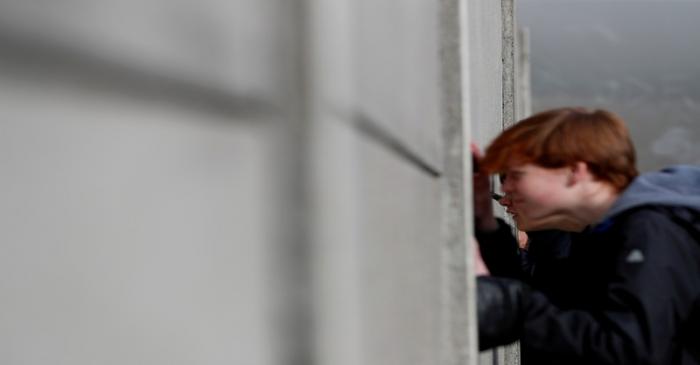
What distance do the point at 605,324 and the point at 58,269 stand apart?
168 centimetres

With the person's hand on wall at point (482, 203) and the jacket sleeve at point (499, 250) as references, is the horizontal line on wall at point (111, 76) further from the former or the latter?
the jacket sleeve at point (499, 250)

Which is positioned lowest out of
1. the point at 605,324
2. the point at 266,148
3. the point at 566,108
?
the point at 605,324

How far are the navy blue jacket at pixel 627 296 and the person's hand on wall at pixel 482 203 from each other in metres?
0.31

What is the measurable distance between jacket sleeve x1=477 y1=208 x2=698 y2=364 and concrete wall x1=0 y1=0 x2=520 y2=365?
1174 mm

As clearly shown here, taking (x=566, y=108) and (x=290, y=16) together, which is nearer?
(x=290, y=16)

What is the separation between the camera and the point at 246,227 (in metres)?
0.50

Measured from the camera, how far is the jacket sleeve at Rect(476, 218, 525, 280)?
2.34m

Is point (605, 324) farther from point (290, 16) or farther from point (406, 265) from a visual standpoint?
point (290, 16)

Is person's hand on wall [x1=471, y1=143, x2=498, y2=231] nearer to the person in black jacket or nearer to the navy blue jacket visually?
the person in black jacket

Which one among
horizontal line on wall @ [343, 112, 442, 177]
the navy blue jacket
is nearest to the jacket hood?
the navy blue jacket

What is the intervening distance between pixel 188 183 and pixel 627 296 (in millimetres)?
1557

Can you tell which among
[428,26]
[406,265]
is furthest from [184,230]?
[428,26]

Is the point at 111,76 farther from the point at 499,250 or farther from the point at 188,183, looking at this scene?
the point at 499,250

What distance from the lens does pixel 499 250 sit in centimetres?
236
